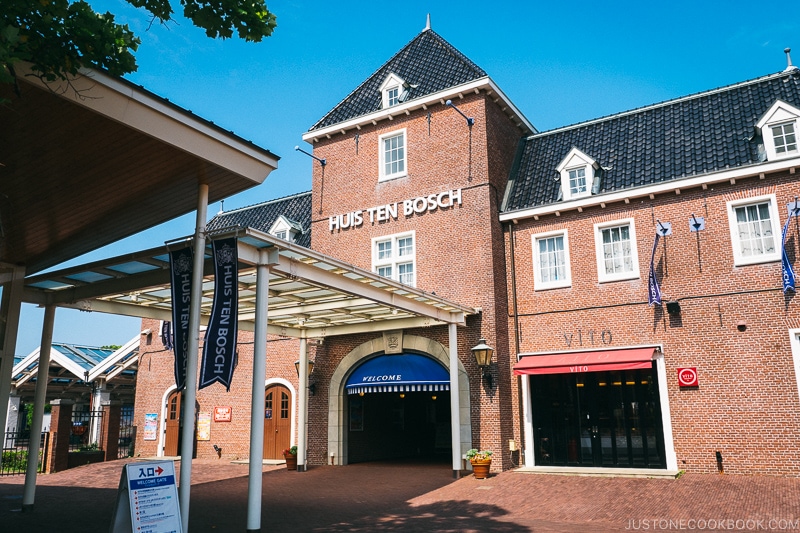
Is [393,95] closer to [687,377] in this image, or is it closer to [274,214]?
[274,214]

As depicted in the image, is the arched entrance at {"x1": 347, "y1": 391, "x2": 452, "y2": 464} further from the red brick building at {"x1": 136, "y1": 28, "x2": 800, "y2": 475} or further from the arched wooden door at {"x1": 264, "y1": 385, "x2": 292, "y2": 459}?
the arched wooden door at {"x1": 264, "y1": 385, "x2": 292, "y2": 459}

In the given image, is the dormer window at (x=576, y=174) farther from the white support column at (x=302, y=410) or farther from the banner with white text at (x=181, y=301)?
the banner with white text at (x=181, y=301)

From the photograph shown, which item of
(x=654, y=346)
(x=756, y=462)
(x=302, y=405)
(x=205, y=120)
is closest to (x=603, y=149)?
(x=654, y=346)

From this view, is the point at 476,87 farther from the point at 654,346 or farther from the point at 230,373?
the point at 230,373

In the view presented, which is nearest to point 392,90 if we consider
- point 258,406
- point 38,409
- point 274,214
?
point 274,214

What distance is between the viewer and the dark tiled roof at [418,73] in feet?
67.0

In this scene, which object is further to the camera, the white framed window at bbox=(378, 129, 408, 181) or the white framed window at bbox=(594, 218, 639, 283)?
the white framed window at bbox=(378, 129, 408, 181)

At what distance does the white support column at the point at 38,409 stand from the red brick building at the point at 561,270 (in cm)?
808

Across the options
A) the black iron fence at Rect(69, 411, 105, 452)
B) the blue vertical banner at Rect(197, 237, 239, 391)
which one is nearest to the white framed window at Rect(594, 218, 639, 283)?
the blue vertical banner at Rect(197, 237, 239, 391)

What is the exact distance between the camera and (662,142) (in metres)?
18.4

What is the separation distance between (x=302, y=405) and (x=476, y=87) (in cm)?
1099

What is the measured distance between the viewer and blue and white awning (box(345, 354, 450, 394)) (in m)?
17.6

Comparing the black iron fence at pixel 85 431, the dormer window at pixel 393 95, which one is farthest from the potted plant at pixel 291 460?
the dormer window at pixel 393 95

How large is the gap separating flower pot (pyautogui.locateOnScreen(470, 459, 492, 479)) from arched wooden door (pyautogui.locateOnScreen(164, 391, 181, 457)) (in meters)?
13.6
